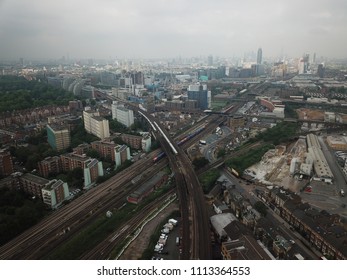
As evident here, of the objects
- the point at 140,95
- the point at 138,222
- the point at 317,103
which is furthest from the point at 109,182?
the point at 317,103

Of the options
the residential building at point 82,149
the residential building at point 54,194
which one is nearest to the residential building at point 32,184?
the residential building at point 54,194

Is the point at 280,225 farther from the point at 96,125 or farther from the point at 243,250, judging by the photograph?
the point at 96,125

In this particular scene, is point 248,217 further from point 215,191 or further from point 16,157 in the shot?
point 16,157

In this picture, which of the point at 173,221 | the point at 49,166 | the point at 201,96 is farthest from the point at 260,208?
the point at 201,96

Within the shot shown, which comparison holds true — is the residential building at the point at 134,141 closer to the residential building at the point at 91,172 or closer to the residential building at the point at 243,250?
the residential building at the point at 91,172

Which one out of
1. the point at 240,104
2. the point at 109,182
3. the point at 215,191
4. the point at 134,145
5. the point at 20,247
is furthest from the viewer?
the point at 240,104

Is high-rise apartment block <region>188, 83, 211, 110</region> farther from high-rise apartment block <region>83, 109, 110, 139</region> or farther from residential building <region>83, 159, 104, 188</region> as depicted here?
residential building <region>83, 159, 104, 188</region>

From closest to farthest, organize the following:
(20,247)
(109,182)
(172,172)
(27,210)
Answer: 1. (20,247)
2. (27,210)
3. (109,182)
4. (172,172)
